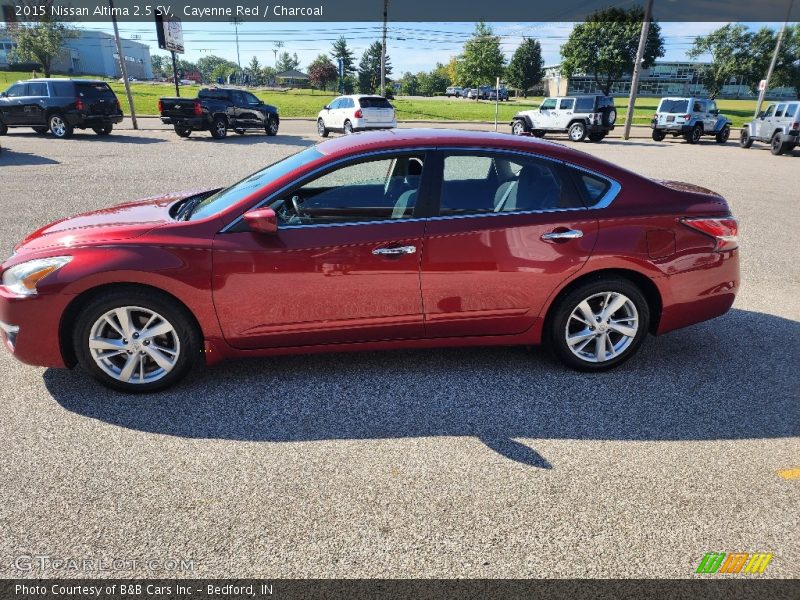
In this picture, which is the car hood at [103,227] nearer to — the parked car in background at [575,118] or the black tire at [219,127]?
the black tire at [219,127]

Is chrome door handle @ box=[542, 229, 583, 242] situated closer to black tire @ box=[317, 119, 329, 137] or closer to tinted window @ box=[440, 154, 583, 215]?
tinted window @ box=[440, 154, 583, 215]

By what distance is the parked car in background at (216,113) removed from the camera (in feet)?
63.6

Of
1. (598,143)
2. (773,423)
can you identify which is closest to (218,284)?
(773,423)

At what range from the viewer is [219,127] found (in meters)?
19.8

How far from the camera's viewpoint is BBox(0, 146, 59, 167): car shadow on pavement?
1298 centimetres

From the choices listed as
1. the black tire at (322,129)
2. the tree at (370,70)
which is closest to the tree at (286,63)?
the tree at (370,70)

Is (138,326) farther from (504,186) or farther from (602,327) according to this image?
(602,327)

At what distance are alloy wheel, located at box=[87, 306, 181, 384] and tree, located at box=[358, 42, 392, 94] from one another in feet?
330

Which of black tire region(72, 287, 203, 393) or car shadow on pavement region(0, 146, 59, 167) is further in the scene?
car shadow on pavement region(0, 146, 59, 167)

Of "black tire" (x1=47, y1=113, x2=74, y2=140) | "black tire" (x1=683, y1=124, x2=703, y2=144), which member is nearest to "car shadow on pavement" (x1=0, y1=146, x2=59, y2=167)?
"black tire" (x1=47, y1=113, x2=74, y2=140)

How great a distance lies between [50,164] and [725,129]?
25271mm

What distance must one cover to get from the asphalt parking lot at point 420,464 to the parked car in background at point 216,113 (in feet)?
58.8

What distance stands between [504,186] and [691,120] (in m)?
23.6

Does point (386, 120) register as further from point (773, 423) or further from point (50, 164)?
point (773, 423)
